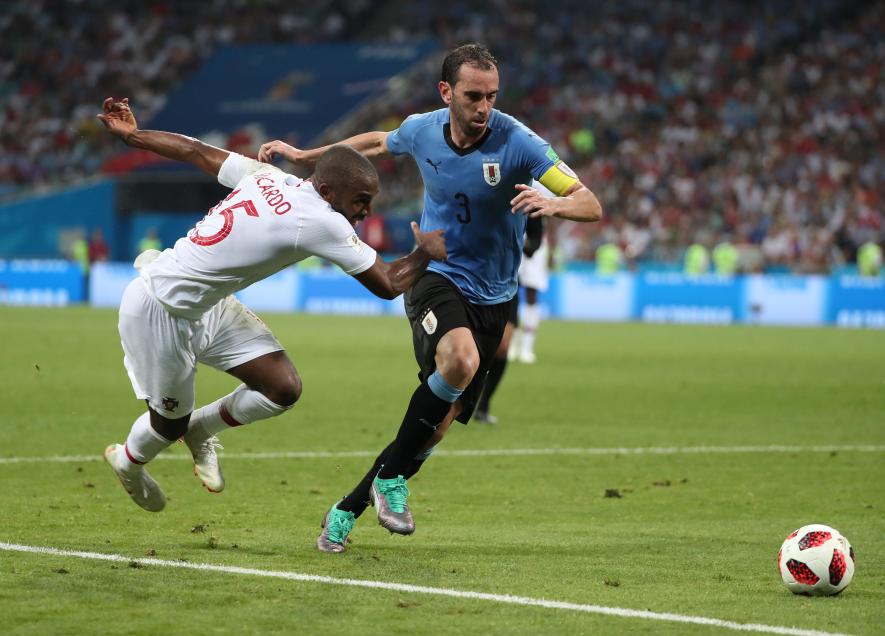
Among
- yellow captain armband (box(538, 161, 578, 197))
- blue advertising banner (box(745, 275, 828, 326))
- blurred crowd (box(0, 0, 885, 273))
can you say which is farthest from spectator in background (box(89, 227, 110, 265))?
yellow captain armband (box(538, 161, 578, 197))

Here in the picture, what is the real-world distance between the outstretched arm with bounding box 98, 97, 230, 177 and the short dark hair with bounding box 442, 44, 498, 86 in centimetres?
117

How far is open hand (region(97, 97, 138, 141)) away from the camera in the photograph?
710cm

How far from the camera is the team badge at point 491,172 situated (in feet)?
22.8

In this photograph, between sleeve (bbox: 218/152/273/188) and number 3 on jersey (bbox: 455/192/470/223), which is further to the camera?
number 3 on jersey (bbox: 455/192/470/223)

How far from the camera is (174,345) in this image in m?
6.58

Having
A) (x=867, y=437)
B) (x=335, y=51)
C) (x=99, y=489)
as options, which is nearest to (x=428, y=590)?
(x=99, y=489)

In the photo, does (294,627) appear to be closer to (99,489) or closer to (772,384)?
(99,489)

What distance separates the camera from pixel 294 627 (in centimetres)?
496

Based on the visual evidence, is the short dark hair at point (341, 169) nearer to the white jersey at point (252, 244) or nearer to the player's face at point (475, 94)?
the white jersey at point (252, 244)

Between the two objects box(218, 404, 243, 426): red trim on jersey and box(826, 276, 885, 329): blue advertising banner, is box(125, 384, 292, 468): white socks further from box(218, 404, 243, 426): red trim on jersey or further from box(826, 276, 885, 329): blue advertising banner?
box(826, 276, 885, 329): blue advertising banner

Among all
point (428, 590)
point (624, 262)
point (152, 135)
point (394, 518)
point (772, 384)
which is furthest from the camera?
point (624, 262)

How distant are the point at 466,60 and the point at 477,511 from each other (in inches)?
102

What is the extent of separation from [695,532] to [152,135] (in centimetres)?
346

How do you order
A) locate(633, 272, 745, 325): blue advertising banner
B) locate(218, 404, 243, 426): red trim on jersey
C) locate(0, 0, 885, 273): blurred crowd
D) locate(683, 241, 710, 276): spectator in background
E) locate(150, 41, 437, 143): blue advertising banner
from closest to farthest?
locate(218, 404, 243, 426): red trim on jersey
locate(633, 272, 745, 325): blue advertising banner
locate(683, 241, 710, 276): spectator in background
locate(0, 0, 885, 273): blurred crowd
locate(150, 41, 437, 143): blue advertising banner
